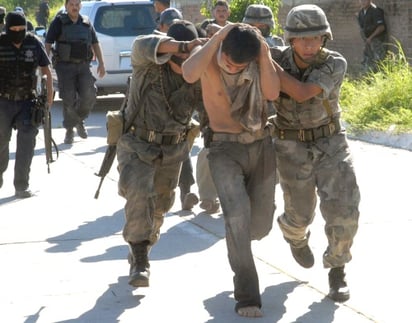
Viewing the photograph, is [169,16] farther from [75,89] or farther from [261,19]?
[75,89]

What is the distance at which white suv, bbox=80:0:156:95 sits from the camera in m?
19.1

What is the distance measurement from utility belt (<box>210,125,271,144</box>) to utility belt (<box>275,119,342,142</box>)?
0.81 feet

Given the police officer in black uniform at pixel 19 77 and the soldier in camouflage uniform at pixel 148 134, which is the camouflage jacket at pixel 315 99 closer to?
the soldier in camouflage uniform at pixel 148 134

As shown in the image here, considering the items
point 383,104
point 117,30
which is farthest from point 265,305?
point 117,30

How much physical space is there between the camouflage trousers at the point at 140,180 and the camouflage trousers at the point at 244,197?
57cm

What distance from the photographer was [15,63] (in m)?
11.1

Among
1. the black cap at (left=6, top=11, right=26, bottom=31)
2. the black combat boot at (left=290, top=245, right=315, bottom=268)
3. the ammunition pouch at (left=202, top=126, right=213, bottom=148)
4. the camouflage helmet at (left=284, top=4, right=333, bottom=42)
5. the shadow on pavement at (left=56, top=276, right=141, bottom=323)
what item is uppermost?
the camouflage helmet at (left=284, top=4, right=333, bottom=42)

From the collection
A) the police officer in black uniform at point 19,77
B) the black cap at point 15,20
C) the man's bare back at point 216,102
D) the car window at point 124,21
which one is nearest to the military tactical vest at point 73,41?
the police officer in black uniform at point 19,77

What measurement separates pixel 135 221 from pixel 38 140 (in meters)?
9.07

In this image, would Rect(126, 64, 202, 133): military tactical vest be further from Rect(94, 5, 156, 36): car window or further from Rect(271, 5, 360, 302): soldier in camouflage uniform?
Rect(94, 5, 156, 36): car window

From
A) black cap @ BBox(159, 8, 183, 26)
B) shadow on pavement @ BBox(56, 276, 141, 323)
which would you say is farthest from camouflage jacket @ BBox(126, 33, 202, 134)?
black cap @ BBox(159, 8, 183, 26)

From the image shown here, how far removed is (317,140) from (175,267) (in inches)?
64.4

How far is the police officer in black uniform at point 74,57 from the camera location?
1466 cm

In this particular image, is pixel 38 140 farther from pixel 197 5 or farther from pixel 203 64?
pixel 197 5
